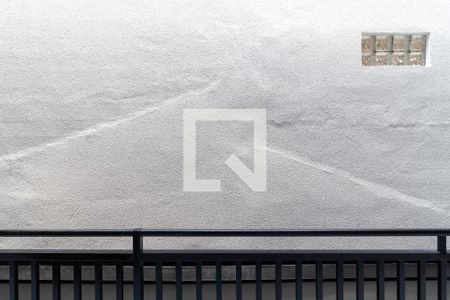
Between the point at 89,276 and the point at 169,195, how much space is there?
2.78 feet

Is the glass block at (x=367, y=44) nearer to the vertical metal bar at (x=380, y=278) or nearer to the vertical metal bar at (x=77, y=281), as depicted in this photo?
the vertical metal bar at (x=380, y=278)

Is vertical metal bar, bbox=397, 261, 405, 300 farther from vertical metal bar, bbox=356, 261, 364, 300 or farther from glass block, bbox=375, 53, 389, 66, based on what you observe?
glass block, bbox=375, 53, 389, 66

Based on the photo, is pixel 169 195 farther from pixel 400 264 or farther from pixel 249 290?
pixel 400 264

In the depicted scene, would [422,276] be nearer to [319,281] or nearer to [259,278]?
[319,281]

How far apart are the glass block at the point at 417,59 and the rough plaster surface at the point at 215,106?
0.24 ft

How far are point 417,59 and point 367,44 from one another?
1.44ft

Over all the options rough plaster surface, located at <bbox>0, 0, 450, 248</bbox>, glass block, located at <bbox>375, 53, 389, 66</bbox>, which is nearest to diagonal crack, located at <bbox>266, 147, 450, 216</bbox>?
rough plaster surface, located at <bbox>0, 0, 450, 248</bbox>

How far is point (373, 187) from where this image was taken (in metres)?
2.87

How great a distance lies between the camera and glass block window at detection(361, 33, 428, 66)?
287cm

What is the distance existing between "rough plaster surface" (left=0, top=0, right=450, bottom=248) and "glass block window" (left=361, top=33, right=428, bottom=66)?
8 centimetres

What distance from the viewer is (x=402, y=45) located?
9.46 feet

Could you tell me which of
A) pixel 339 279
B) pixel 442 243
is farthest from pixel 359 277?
pixel 442 243

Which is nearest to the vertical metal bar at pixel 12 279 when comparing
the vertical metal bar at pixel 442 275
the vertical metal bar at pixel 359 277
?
the vertical metal bar at pixel 359 277

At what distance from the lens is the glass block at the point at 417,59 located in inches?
113
